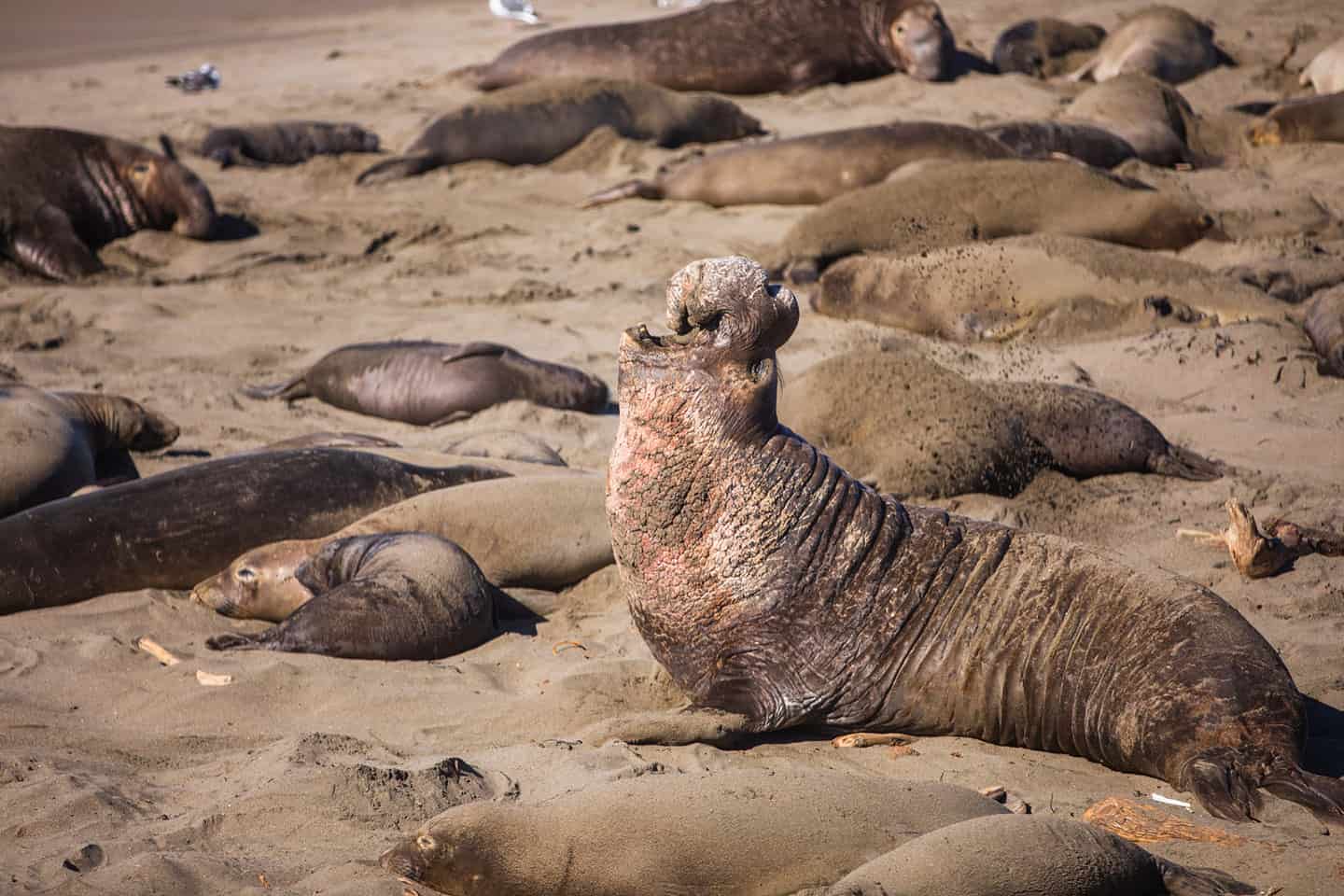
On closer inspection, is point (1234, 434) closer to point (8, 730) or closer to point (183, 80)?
point (8, 730)

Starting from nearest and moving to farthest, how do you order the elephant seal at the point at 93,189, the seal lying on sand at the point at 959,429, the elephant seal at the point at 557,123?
the seal lying on sand at the point at 959,429 < the elephant seal at the point at 93,189 < the elephant seal at the point at 557,123

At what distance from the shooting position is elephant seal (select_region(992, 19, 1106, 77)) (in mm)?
14711

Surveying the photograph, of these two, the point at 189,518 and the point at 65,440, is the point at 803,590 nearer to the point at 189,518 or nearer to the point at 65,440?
the point at 189,518

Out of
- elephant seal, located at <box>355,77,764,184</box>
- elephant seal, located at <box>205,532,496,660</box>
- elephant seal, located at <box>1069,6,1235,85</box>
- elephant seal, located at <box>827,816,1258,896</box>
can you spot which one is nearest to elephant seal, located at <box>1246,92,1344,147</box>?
elephant seal, located at <box>1069,6,1235,85</box>

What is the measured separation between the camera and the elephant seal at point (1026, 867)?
2.70m

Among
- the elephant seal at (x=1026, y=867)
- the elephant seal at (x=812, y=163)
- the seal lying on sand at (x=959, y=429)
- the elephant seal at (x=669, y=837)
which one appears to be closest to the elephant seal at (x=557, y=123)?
the elephant seal at (x=812, y=163)

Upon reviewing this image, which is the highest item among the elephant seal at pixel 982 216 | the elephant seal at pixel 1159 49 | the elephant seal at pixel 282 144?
the elephant seal at pixel 1159 49

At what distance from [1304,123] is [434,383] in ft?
26.9

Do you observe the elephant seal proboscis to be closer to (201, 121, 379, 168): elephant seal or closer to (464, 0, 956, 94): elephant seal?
(201, 121, 379, 168): elephant seal

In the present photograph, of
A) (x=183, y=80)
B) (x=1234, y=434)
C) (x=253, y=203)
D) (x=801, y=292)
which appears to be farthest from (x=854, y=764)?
(x=183, y=80)

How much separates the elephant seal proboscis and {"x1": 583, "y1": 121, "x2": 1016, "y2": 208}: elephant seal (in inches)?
205

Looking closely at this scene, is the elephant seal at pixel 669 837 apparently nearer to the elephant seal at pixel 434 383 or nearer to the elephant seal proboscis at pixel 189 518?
the elephant seal proboscis at pixel 189 518

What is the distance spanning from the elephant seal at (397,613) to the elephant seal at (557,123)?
24.5 feet

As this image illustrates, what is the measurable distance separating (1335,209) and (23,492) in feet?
29.2
